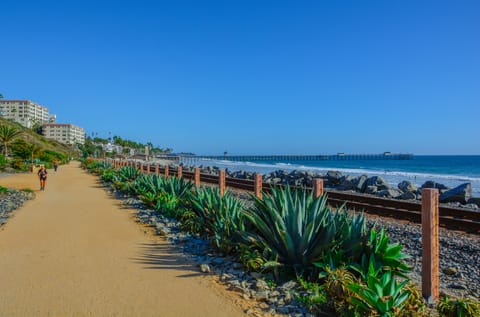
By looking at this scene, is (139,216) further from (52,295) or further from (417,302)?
(417,302)

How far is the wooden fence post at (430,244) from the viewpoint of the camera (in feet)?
13.7

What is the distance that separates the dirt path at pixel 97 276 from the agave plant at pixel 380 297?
1219 millimetres

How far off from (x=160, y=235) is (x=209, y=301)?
3.78m

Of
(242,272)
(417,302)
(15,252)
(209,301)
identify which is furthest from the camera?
Answer: (15,252)

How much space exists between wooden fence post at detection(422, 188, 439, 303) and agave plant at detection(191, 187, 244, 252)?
263 centimetres

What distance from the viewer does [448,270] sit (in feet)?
18.9

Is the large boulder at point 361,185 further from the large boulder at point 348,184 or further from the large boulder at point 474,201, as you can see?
the large boulder at point 474,201

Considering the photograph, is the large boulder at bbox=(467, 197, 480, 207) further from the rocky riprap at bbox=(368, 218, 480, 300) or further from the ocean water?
the rocky riprap at bbox=(368, 218, 480, 300)

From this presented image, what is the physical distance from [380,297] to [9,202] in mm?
13006

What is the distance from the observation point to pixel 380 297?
3.46 metres

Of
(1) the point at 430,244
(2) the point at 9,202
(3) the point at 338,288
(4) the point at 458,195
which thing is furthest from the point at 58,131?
(1) the point at 430,244

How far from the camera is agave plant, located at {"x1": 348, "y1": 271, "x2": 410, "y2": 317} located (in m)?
3.37

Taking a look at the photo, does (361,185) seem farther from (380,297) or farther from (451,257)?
(380,297)

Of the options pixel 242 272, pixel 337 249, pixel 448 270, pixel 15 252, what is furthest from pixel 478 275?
pixel 15 252
